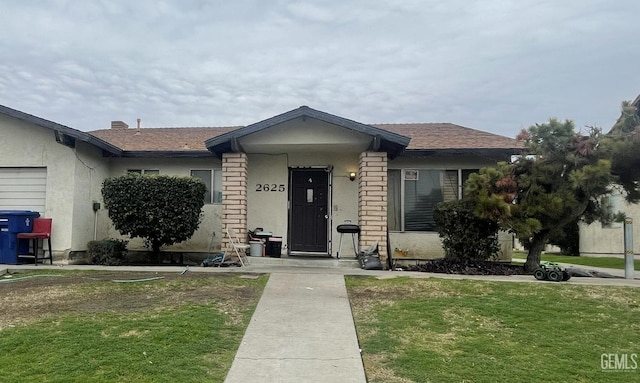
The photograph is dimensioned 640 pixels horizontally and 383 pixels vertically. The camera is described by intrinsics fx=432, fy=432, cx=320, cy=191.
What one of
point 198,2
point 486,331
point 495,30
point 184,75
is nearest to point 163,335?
point 486,331

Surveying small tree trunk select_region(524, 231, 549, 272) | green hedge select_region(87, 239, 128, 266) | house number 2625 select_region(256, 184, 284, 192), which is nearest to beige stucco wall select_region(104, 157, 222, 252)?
green hedge select_region(87, 239, 128, 266)

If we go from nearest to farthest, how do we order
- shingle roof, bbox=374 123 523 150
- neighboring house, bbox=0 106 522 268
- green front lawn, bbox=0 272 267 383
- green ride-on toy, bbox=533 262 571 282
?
green front lawn, bbox=0 272 267 383 → green ride-on toy, bbox=533 262 571 282 → neighboring house, bbox=0 106 522 268 → shingle roof, bbox=374 123 523 150

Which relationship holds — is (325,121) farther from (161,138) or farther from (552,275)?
(161,138)

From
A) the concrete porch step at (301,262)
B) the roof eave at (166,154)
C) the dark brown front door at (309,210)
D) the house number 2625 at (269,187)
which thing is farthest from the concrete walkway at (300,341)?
the roof eave at (166,154)

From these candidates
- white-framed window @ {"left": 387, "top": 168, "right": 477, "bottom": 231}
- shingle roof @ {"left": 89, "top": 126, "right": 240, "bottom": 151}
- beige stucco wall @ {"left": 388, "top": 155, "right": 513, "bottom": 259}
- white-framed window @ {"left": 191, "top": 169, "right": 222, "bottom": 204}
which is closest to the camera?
beige stucco wall @ {"left": 388, "top": 155, "right": 513, "bottom": 259}

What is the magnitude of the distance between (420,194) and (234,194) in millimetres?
4907

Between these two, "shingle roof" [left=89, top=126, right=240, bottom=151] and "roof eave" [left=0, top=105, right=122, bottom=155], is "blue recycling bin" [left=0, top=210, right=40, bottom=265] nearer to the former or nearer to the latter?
"roof eave" [left=0, top=105, right=122, bottom=155]

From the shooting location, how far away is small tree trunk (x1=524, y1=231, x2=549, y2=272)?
379 inches

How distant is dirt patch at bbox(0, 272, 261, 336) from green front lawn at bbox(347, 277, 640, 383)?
1966 mm

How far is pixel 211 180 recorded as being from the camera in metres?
12.0

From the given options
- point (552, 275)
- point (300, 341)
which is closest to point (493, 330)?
point (300, 341)

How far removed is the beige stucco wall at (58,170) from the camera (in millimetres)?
10398

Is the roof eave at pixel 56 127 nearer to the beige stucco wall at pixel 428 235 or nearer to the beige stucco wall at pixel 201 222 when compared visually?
the beige stucco wall at pixel 201 222

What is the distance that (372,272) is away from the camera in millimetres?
9008
